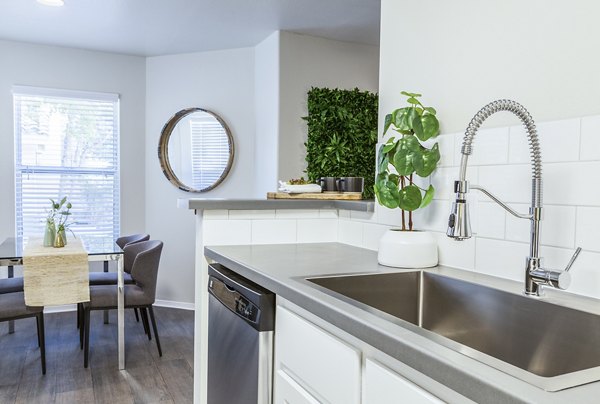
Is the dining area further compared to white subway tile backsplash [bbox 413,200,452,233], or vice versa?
the dining area

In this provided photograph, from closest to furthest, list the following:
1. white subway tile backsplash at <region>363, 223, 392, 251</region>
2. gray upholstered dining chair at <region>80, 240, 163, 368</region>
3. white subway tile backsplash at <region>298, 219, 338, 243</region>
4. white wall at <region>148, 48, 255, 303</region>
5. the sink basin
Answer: the sink basin
white subway tile backsplash at <region>363, 223, 392, 251</region>
white subway tile backsplash at <region>298, 219, 338, 243</region>
gray upholstered dining chair at <region>80, 240, 163, 368</region>
white wall at <region>148, 48, 255, 303</region>

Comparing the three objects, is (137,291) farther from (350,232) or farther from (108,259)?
(350,232)

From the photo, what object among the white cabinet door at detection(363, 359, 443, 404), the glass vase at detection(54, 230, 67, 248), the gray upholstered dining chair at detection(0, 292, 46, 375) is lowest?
the gray upholstered dining chair at detection(0, 292, 46, 375)

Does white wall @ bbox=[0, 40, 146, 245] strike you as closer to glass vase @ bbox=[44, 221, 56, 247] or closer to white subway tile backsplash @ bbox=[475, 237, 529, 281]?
glass vase @ bbox=[44, 221, 56, 247]

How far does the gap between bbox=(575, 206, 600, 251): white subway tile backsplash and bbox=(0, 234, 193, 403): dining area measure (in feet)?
7.35

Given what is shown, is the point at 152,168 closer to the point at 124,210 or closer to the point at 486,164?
the point at 124,210

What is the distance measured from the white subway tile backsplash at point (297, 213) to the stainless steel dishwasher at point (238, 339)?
1.25ft

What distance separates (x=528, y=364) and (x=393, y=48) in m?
1.30

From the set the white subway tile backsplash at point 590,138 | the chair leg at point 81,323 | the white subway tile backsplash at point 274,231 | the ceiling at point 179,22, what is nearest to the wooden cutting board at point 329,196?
the white subway tile backsplash at point 274,231

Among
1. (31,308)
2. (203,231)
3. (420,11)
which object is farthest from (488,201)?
(31,308)

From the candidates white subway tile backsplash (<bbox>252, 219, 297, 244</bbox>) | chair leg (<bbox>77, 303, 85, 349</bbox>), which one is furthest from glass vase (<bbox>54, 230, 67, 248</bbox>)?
white subway tile backsplash (<bbox>252, 219, 297, 244</bbox>)

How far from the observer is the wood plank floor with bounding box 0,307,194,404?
8.86 ft

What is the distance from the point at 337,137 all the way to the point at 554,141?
291 centimetres

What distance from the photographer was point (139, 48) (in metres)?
4.59
